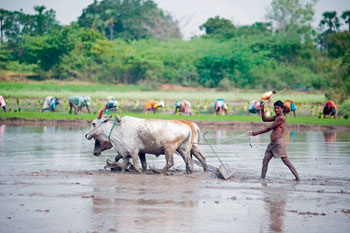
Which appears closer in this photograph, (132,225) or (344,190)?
(132,225)

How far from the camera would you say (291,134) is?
24781 mm

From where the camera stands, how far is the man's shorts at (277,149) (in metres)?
12.9

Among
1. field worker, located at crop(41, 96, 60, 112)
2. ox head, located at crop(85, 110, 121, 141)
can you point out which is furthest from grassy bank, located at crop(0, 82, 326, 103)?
ox head, located at crop(85, 110, 121, 141)

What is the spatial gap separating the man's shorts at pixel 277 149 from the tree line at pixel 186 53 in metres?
43.8

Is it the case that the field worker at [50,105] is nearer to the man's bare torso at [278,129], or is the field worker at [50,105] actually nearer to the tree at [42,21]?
the man's bare torso at [278,129]

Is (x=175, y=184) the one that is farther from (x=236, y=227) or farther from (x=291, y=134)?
(x=291, y=134)

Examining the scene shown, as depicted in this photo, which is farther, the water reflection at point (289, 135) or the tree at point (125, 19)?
the tree at point (125, 19)

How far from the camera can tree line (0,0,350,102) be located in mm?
65625

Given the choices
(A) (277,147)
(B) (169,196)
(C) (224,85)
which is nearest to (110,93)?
(C) (224,85)

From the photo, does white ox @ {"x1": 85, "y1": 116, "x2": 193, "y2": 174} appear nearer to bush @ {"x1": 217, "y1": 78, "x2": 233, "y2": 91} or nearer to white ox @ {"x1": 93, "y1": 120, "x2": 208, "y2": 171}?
white ox @ {"x1": 93, "y1": 120, "x2": 208, "y2": 171}

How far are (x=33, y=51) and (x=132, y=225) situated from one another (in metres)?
60.0

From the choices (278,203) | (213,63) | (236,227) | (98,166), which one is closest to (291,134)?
(98,166)

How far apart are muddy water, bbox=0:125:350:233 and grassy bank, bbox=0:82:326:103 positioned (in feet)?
Answer: 106

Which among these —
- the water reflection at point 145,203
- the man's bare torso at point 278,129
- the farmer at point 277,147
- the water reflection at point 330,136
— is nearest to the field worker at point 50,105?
the water reflection at point 330,136
